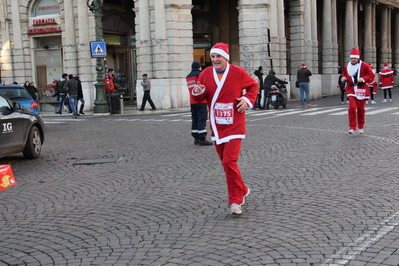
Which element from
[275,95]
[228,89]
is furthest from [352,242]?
[275,95]

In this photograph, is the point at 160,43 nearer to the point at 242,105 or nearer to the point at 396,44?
the point at 242,105

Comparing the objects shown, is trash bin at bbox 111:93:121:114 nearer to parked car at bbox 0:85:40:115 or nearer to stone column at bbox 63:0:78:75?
stone column at bbox 63:0:78:75

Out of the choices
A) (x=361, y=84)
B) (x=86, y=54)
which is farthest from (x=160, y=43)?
(x=361, y=84)

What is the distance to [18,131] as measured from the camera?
1073 centimetres

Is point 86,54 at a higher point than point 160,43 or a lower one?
lower

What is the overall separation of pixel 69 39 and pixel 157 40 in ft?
15.8

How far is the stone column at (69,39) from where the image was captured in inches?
1110

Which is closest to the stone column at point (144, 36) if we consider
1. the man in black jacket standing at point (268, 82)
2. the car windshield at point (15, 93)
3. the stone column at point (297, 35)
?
the man in black jacket standing at point (268, 82)

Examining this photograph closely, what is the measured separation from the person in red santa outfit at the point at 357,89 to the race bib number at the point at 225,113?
23.1 feet

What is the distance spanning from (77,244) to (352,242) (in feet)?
7.76

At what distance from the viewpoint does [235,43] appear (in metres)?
33.3

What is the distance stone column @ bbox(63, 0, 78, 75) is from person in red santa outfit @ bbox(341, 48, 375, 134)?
18203mm

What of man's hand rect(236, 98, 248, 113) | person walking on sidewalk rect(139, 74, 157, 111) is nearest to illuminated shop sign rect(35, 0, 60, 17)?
person walking on sidewalk rect(139, 74, 157, 111)

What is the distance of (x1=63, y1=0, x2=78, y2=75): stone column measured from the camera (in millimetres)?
28188
